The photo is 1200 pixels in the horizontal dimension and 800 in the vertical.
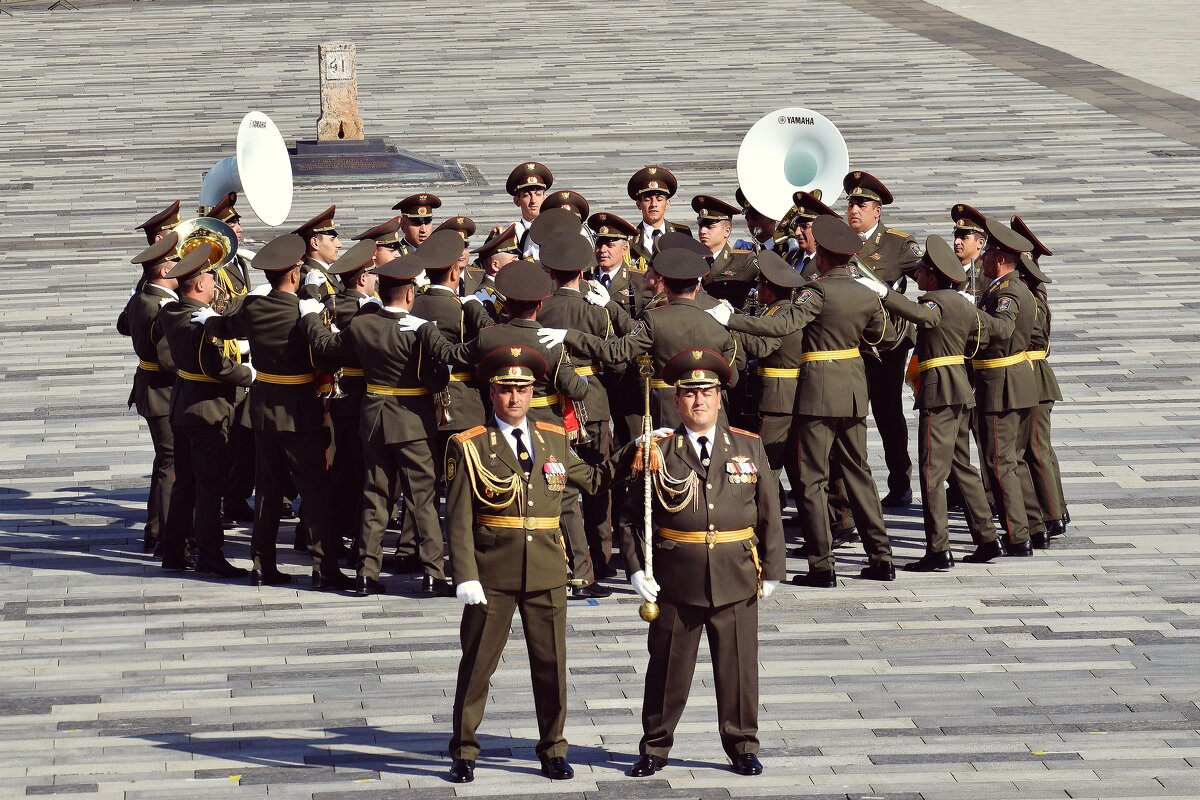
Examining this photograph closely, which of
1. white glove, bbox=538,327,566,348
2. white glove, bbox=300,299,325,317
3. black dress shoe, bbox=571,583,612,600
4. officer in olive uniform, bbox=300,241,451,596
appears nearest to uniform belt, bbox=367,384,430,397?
Answer: officer in olive uniform, bbox=300,241,451,596

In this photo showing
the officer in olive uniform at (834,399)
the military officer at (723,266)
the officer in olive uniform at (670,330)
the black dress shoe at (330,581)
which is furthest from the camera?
the military officer at (723,266)

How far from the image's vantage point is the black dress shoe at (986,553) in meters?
9.18

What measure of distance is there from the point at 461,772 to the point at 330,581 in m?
2.65

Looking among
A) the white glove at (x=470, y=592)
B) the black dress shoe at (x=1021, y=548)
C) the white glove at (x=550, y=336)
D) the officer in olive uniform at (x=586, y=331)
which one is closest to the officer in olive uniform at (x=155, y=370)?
the officer in olive uniform at (x=586, y=331)

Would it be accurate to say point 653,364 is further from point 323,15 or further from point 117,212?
point 323,15

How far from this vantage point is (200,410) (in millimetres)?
9000

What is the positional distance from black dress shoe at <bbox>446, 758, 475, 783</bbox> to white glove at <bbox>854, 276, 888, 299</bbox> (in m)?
3.53

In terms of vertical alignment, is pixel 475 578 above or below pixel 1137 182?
above

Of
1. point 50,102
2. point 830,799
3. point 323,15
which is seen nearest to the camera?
point 830,799

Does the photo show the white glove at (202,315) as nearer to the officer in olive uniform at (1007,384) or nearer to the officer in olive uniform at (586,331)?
the officer in olive uniform at (586,331)

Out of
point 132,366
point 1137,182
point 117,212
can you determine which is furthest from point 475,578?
point 1137,182

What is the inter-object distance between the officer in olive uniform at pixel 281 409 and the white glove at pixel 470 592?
9.04 feet

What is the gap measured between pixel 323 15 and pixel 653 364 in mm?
17986

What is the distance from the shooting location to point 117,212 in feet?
55.5
